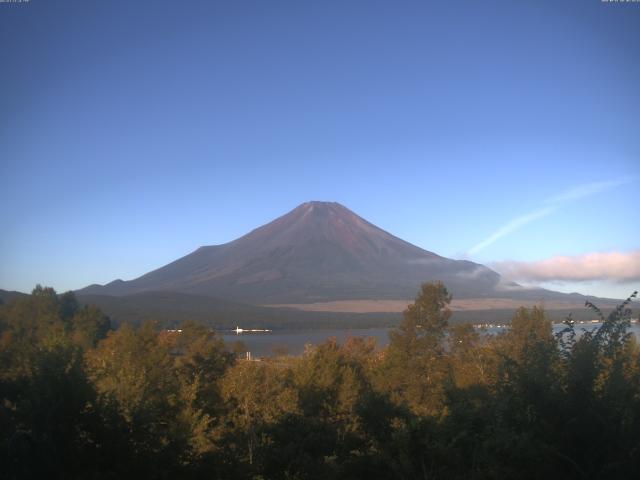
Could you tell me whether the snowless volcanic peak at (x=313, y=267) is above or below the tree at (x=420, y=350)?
above

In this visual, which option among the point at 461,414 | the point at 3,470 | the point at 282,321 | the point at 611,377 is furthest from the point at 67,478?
the point at 282,321

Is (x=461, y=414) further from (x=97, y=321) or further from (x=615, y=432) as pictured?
(x=97, y=321)

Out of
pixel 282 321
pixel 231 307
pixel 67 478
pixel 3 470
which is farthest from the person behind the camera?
pixel 231 307

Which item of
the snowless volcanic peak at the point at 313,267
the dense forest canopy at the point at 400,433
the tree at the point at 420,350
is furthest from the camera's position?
the snowless volcanic peak at the point at 313,267

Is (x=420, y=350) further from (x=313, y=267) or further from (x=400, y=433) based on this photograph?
(x=313, y=267)

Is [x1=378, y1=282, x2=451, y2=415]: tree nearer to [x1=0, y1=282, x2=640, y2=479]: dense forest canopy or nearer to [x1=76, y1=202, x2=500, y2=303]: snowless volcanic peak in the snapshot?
[x1=0, y1=282, x2=640, y2=479]: dense forest canopy

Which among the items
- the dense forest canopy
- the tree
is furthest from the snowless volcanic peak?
the dense forest canopy

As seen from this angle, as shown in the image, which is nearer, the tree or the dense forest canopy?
the dense forest canopy

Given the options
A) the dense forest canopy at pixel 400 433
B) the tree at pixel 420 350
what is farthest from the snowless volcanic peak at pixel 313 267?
the dense forest canopy at pixel 400 433

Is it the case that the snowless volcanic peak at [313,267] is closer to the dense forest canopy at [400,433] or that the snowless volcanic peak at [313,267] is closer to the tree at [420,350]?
the tree at [420,350]
